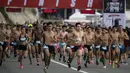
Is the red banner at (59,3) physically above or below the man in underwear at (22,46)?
above

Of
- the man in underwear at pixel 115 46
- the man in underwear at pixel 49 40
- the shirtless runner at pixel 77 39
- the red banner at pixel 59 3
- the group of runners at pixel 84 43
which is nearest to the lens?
the man in underwear at pixel 49 40

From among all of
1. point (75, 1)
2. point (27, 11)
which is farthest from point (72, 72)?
point (27, 11)

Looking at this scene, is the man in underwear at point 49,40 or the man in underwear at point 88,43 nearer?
the man in underwear at point 49,40

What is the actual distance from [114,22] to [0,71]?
18655mm

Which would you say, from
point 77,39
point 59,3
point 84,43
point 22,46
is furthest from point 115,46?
point 59,3

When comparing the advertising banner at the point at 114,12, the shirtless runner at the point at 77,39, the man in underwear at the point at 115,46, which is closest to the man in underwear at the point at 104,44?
the man in underwear at the point at 115,46

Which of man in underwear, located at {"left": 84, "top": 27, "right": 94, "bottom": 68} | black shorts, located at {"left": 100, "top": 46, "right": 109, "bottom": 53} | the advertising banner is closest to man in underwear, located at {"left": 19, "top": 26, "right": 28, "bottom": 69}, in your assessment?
man in underwear, located at {"left": 84, "top": 27, "right": 94, "bottom": 68}

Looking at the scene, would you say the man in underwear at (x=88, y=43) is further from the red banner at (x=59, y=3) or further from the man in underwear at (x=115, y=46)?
the red banner at (x=59, y=3)

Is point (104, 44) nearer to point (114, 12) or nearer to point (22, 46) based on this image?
point (22, 46)

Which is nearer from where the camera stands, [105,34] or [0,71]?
[0,71]

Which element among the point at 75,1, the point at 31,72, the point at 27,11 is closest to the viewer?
the point at 31,72

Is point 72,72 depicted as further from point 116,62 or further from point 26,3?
point 26,3

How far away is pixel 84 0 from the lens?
41.7 m

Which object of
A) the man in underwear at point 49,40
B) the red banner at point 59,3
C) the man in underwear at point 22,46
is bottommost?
the man in underwear at point 22,46
